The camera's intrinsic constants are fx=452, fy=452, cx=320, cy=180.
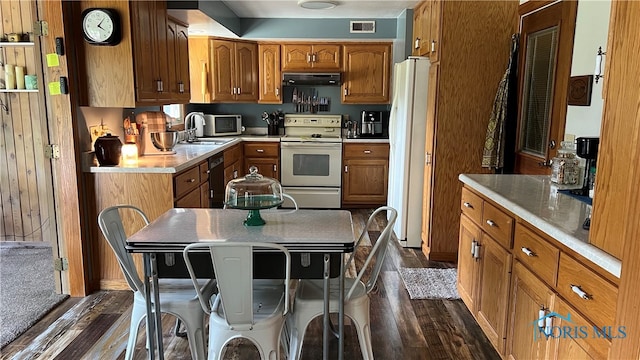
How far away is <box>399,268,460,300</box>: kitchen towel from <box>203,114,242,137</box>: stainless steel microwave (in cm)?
313

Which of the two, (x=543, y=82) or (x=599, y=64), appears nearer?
(x=599, y=64)

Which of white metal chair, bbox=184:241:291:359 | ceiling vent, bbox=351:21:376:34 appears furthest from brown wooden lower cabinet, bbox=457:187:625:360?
ceiling vent, bbox=351:21:376:34

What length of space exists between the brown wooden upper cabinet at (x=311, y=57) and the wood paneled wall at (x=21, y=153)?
9.31ft

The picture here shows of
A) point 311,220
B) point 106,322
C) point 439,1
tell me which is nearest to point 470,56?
point 439,1

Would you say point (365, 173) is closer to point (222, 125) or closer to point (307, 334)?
point (222, 125)

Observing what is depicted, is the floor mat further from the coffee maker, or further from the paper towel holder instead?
the coffee maker

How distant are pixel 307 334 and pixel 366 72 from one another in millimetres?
3895

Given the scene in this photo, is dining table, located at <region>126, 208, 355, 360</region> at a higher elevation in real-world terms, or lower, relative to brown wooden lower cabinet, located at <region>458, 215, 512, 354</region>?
higher

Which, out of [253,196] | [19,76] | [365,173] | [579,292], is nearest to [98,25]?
[19,76]

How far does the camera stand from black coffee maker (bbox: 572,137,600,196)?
2145mm

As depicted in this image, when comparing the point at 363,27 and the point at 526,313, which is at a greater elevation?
the point at 363,27

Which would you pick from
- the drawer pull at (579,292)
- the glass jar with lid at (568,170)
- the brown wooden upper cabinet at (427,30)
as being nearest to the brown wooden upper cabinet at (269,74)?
the brown wooden upper cabinet at (427,30)

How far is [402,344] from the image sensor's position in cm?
253

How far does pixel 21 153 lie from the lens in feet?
12.9
